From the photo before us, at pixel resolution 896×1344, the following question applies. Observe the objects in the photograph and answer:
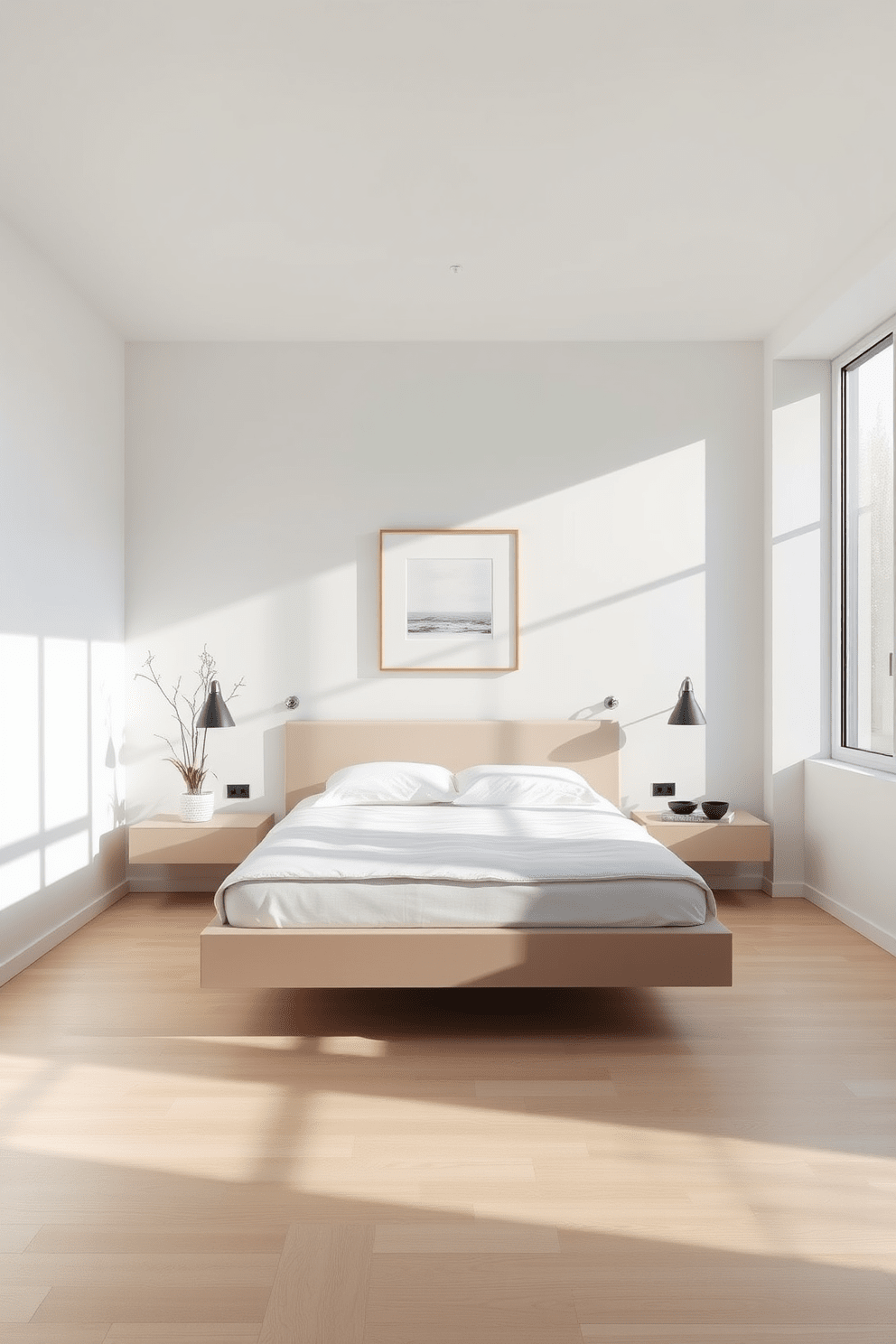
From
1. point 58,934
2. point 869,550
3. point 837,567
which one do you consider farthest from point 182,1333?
point 837,567

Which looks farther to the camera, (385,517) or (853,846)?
(385,517)

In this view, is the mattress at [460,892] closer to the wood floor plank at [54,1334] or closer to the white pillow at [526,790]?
the white pillow at [526,790]

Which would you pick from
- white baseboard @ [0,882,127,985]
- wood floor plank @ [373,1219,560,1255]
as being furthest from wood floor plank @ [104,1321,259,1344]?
white baseboard @ [0,882,127,985]

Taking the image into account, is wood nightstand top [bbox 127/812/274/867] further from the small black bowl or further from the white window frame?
the white window frame

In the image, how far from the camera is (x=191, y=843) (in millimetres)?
4258

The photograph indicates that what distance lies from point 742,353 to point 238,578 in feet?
8.67

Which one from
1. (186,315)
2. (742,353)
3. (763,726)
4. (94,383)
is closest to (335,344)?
(186,315)

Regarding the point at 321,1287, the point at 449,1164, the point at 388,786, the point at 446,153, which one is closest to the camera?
the point at 321,1287

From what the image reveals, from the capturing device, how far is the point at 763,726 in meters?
4.72

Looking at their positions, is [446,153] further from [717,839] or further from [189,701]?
[717,839]

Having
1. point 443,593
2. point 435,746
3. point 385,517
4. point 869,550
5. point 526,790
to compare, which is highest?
point 385,517

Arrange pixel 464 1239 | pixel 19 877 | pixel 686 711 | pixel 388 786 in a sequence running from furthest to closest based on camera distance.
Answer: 1. pixel 686 711
2. pixel 388 786
3. pixel 19 877
4. pixel 464 1239

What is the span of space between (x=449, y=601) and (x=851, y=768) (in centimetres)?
193

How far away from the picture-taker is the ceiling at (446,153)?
234cm
